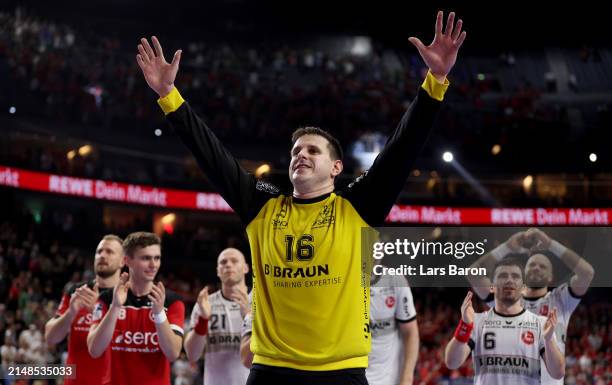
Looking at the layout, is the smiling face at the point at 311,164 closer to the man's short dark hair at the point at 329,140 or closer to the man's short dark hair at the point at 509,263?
the man's short dark hair at the point at 329,140

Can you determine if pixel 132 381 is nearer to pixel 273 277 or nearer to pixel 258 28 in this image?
pixel 273 277

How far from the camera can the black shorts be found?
4.58m

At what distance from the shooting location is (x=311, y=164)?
4.91 m

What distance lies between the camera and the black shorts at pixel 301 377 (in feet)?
15.0

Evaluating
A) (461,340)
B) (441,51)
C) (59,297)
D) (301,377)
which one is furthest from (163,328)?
(59,297)

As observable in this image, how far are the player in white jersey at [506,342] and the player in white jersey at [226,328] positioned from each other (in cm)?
218

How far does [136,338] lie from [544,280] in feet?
12.8

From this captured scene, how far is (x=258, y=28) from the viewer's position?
136 ft

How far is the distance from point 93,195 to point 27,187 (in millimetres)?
2035

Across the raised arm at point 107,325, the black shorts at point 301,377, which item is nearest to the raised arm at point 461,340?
the raised arm at point 107,325

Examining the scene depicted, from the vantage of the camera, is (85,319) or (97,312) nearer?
(97,312)

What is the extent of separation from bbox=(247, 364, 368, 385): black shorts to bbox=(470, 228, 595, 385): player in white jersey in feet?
12.7

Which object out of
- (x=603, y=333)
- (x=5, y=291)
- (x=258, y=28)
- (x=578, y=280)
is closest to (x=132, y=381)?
(x=578, y=280)

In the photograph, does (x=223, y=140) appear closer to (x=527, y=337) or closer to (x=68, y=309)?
(x=68, y=309)
